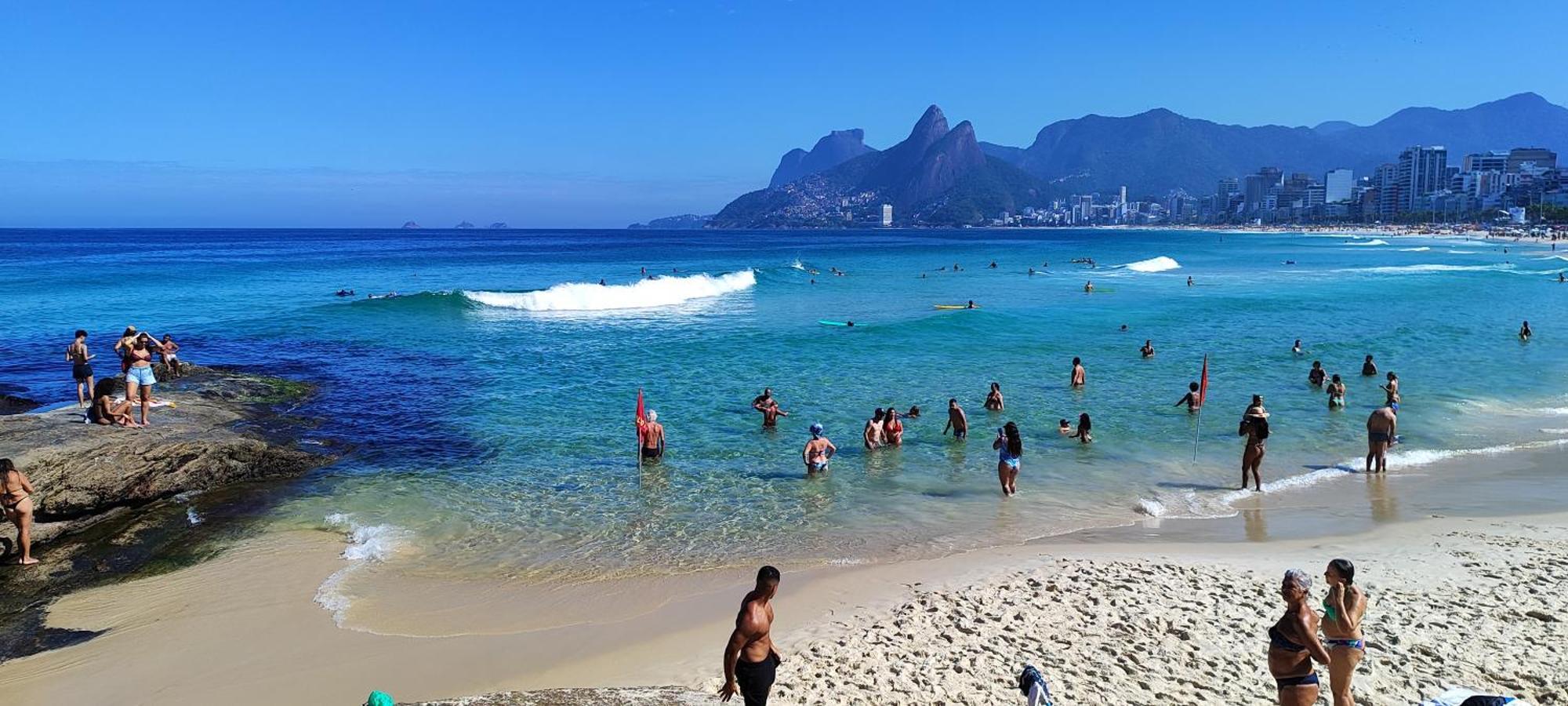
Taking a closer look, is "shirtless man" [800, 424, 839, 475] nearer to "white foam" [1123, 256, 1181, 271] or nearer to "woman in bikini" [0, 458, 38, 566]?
"woman in bikini" [0, 458, 38, 566]

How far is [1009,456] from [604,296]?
36522mm

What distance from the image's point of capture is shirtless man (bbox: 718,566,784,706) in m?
5.83

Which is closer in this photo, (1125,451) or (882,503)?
(882,503)

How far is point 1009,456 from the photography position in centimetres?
1255

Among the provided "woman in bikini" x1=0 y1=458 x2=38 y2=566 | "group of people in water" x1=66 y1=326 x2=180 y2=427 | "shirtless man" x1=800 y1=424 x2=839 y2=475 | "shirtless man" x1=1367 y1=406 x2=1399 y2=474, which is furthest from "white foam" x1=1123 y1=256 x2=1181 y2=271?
"woman in bikini" x1=0 y1=458 x2=38 y2=566

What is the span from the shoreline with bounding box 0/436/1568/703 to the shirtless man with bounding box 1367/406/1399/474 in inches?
89.9

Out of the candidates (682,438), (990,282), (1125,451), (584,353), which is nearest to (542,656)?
(682,438)

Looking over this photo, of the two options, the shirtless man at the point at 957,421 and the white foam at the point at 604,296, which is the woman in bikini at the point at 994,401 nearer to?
the shirtless man at the point at 957,421

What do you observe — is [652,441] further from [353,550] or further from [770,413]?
[353,550]

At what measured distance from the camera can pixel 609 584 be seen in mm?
9594

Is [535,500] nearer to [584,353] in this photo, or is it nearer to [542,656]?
[542,656]

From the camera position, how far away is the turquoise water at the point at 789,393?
11750 mm

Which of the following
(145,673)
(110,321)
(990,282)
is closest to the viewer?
(145,673)

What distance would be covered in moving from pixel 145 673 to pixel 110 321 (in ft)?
117
